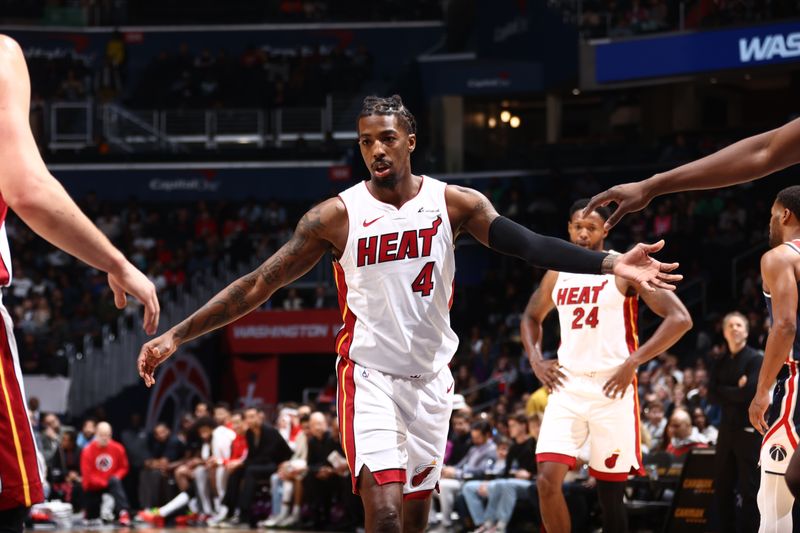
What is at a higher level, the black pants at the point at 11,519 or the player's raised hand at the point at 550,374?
the black pants at the point at 11,519

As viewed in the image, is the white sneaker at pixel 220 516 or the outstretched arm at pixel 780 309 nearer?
the outstretched arm at pixel 780 309

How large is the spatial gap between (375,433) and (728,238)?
17222mm

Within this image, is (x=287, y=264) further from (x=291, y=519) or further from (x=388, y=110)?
(x=291, y=519)

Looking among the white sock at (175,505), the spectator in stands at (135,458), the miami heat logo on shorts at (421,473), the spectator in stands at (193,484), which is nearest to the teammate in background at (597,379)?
the miami heat logo on shorts at (421,473)

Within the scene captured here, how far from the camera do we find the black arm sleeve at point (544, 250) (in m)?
5.32

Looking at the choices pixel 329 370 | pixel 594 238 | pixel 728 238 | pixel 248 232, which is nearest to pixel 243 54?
pixel 248 232

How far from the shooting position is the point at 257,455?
55.9 feet

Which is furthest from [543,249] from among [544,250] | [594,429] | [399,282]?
[594,429]

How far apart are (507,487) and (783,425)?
7.63 m

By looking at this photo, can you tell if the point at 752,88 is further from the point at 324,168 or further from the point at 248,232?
the point at 248,232

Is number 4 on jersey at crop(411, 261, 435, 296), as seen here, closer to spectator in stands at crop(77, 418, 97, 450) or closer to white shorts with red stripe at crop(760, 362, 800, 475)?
white shorts with red stripe at crop(760, 362, 800, 475)

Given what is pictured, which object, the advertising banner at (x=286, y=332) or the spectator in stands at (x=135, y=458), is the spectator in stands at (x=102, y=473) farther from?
the advertising banner at (x=286, y=332)

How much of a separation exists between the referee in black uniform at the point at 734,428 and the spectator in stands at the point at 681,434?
1.99 metres

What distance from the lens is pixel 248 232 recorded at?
91.2 ft
